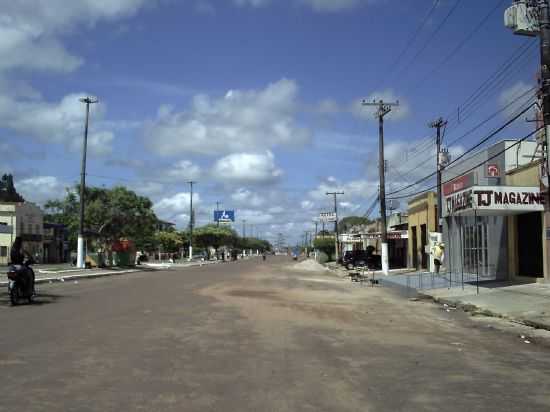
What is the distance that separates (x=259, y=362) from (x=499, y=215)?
70.8 feet

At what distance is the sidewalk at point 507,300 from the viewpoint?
1642cm

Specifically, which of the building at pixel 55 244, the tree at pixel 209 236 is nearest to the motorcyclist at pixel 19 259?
the building at pixel 55 244

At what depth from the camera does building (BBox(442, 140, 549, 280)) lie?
24.3 meters

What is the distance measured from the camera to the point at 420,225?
4803 centimetres

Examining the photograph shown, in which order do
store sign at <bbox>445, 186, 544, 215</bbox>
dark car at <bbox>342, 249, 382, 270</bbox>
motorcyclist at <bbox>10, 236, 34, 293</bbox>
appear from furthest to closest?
dark car at <bbox>342, 249, 382, 270</bbox>
store sign at <bbox>445, 186, 544, 215</bbox>
motorcyclist at <bbox>10, 236, 34, 293</bbox>

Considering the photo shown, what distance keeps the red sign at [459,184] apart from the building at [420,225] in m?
5.24

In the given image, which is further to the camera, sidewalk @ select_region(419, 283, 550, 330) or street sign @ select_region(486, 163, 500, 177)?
street sign @ select_region(486, 163, 500, 177)

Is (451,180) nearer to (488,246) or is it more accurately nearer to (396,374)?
(488,246)

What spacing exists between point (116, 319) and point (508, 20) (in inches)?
565

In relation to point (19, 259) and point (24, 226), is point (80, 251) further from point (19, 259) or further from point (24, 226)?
point (24, 226)

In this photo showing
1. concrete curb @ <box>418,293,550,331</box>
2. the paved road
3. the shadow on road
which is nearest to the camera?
the paved road

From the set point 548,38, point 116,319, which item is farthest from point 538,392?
point 548,38

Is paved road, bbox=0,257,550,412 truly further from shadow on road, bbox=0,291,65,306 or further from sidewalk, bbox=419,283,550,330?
shadow on road, bbox=0,291,65,306

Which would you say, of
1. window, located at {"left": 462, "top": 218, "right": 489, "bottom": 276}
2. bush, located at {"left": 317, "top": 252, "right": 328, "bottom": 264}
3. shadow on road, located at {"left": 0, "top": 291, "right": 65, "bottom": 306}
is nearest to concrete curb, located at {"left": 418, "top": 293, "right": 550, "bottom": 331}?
window, located at {"left": 462, "top": 218, "right": 489, "bottom": 276}
